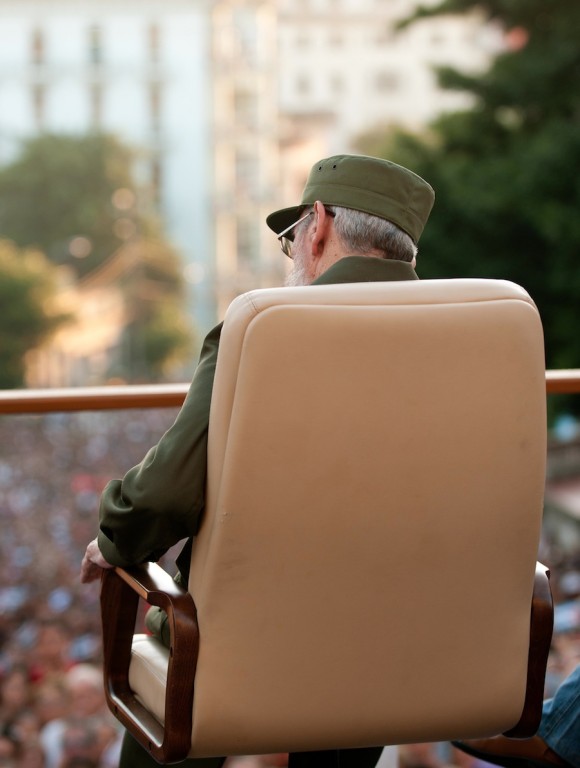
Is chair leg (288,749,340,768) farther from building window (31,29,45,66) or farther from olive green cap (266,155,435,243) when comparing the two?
building window (31,29,45,66)

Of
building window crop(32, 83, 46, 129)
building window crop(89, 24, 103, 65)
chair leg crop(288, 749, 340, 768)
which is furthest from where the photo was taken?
building window crop(89, 24, 103, 65)

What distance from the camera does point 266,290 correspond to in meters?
1.26

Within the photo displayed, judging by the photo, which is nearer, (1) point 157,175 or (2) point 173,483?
(2) point 173,483

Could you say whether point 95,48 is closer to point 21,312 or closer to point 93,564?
point 21,312

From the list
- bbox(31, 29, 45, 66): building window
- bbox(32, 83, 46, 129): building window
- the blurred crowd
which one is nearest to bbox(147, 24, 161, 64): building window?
bbox(31, 29, 45, 66): building window

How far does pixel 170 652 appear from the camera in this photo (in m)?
1.30

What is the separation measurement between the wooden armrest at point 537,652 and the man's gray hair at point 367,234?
1.34 feet

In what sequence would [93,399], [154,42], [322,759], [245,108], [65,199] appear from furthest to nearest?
[245,108] < [154,42] < [65,199] < [93,399] < [322,759]

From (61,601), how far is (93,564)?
30.0 feet

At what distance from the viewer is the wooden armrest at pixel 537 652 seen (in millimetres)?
1431

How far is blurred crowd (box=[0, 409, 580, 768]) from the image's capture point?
145 inches

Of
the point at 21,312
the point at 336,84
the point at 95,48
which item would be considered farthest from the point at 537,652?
the point at 336,84

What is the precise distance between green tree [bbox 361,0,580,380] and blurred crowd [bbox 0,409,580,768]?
3.41 metres

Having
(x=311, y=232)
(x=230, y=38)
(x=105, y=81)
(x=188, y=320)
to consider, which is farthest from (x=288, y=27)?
(x=311, y=232)
